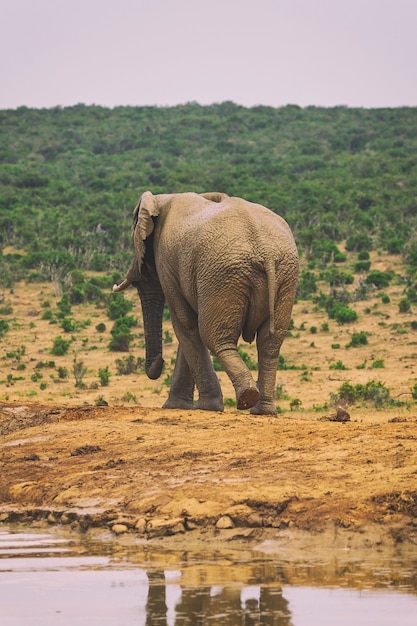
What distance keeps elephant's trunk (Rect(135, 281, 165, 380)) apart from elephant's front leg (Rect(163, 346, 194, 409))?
0.65m

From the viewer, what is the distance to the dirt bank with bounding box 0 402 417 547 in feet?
25.3

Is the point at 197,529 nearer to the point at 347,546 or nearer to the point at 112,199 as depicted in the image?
the point at 347,546

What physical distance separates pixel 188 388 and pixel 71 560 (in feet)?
19.4

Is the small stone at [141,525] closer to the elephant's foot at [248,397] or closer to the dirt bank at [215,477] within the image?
the dirt bank at [215,477]

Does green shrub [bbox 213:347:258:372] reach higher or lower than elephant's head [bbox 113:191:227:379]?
lower

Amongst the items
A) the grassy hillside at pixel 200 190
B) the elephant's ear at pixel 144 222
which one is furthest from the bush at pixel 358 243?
the elephant's ear at pixel 144 222

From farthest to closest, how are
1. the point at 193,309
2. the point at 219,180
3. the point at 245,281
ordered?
the point at 219,180, the point at 193,309, the point at 245,281

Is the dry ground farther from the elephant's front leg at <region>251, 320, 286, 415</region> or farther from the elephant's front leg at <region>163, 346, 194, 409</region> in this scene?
the elephant's front leg at <region>163, 346, 194, 409</region>

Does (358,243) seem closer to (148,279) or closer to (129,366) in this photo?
(129,366)

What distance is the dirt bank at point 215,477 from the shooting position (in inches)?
304

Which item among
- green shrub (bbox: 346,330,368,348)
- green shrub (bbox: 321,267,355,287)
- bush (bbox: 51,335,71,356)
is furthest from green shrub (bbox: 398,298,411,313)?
bush (bbox: 51,335,71,356)

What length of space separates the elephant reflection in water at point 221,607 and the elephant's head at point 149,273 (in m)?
6.96

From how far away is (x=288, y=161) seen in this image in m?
56.7

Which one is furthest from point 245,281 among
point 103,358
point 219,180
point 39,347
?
point 219,180
